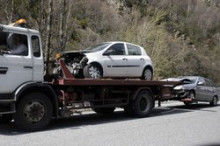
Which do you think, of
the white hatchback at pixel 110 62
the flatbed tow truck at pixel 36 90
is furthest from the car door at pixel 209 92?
the flatbed tow truck at pixel 36 90

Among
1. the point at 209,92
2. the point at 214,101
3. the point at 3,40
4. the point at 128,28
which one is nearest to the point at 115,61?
the point at 3,40

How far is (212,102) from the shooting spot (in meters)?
17.8

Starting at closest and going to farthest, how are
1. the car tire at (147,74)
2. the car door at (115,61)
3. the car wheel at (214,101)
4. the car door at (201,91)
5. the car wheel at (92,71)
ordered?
the car wheel at (92,71) < the car door at (115,61) < the car tire at (147,74) < the car door at (201,91) < the car wheel at (214,101)

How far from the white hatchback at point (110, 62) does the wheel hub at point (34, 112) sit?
6.53 feet

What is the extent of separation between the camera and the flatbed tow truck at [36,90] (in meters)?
8.82

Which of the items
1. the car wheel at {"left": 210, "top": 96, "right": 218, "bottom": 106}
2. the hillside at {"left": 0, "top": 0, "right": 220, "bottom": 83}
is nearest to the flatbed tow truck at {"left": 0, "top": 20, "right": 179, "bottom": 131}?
the hillside at {"left": 0, "top": 0, "right": 220, "bottom": 83}

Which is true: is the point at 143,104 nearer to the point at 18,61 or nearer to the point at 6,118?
the point at 6,118

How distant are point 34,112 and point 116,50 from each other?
4.00 meters

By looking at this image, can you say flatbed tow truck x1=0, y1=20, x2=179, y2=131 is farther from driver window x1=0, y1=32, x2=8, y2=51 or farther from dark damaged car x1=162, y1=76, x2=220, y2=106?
dark damaged car x1=162, y1=76, x2=220, y2=106

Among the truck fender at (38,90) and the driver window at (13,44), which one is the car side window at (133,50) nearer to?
the truck fender at (38,90)

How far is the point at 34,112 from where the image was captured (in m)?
9.19

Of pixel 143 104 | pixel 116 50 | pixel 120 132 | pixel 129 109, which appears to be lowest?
pixel 120 132

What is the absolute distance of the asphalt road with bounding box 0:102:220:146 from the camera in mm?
7836

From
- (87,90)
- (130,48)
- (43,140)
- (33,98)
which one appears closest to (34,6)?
(130,48)
